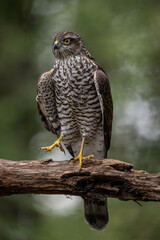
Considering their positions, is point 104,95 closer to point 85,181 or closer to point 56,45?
point 56,45

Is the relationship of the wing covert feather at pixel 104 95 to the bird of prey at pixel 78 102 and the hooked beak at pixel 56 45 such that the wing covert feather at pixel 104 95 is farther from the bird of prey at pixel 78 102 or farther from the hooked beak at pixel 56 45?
the hooked beak at pixel 56 45

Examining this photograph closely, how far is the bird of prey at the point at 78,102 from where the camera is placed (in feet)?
16.3

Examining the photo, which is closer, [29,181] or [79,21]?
[29,181]

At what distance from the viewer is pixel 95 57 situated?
7109 millimetres

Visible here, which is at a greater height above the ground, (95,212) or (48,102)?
(48,102)

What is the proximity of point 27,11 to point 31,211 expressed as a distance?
3.81 meters

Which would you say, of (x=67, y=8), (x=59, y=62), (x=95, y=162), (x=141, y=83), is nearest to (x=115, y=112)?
(x=141, y=83)

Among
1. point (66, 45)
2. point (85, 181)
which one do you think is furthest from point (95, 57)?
point (85, 181)

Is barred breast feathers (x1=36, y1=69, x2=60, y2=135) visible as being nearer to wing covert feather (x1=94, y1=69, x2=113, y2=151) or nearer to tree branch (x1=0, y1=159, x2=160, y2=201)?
wing covert feather (x1=94, y1=69, x2=113, y2=151)

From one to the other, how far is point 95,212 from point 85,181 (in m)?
1.13

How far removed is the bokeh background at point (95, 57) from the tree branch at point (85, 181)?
2153 millimetres

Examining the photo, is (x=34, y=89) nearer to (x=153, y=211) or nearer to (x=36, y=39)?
(x=36, y=39)

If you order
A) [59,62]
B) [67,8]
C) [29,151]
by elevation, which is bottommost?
[29,151]

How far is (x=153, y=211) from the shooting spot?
5.71 m
